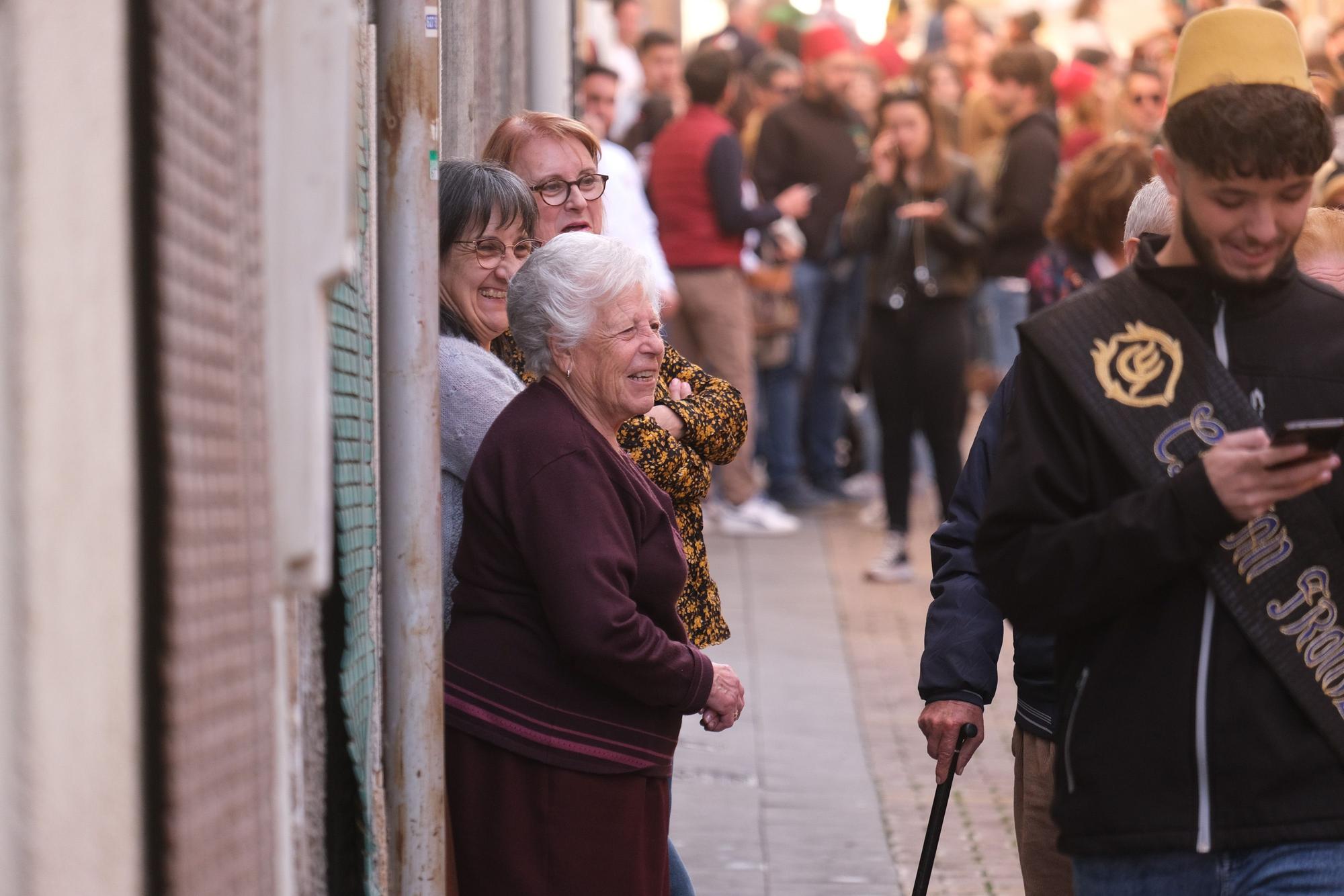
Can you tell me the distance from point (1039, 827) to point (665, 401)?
3.85ft

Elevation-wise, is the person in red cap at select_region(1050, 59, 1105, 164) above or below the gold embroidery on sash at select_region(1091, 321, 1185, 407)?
above

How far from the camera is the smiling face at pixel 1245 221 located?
2346mm

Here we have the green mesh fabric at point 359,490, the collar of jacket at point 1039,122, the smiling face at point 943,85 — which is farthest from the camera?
the smiling face at point 943,85

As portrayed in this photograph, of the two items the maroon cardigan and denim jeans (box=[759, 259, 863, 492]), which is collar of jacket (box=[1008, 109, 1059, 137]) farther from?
the maroon cardigan

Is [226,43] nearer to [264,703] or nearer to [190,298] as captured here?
[190,298]

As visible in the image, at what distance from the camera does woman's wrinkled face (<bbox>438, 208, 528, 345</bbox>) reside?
3711mm

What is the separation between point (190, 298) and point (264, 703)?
465mm

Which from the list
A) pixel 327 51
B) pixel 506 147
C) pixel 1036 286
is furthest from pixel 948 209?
pixel 327 51

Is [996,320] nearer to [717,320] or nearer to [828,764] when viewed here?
[717,320]

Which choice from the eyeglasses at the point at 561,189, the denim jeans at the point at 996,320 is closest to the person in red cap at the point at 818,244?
the denim jeans at the point at 996,320

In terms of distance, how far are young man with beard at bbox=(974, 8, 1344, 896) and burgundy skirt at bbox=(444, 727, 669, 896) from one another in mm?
1024

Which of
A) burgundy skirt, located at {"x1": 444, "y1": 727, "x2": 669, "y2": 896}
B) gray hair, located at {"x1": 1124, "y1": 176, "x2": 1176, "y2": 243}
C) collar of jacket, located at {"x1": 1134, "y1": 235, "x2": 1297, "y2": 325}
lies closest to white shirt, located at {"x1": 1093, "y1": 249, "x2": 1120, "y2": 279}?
gray hair, located at {"x1": 1124, "y1": 176, "x2": 1176, "y2": 243}

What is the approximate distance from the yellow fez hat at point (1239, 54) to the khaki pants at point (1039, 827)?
1.22 m

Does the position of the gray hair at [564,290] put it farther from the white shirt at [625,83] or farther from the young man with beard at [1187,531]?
the white shirt at [625,83]
